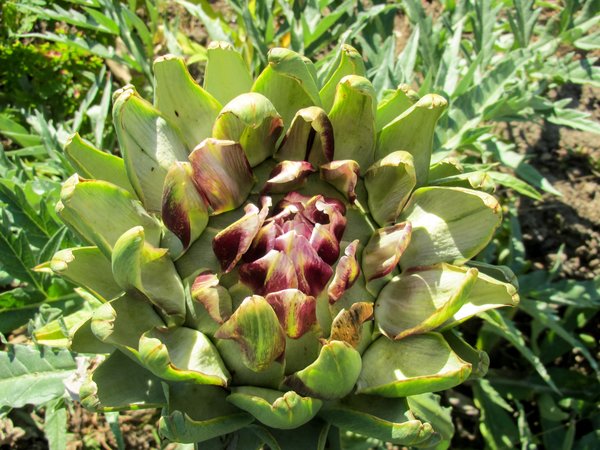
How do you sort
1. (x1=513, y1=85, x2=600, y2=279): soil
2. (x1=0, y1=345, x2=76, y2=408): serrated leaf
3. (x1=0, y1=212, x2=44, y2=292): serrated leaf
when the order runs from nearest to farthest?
(x1=0, y1=345, x2=76, y2=408): serrated leaf, (x1=0, y1=212, x2=44, y2=292): serrated leaf, (x1=513, y1=85, x2=600, y2=279): soil

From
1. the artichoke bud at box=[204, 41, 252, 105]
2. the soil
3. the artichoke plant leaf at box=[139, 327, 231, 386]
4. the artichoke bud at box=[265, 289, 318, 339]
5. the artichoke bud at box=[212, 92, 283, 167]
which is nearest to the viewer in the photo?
the artichoke plant leaf at box=[139, 327, 231, 386]

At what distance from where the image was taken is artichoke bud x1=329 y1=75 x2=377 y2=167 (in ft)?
4.81

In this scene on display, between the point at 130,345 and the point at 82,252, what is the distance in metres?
0.20

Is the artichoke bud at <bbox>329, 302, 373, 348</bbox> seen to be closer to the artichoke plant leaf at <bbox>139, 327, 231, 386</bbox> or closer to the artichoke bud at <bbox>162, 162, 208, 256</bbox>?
the artichoke plant leaf at <bbox>139, 327, 231, 386</bbox>

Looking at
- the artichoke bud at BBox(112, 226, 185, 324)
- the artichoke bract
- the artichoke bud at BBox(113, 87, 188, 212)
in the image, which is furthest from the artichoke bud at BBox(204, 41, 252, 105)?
the artichoke bud at BBox(112, 226, 185, 324)

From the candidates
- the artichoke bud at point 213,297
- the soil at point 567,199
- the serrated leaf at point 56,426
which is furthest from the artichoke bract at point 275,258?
the soil at point 567,199

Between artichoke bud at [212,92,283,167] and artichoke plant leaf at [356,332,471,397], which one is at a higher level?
artichoke bud at [212,92,283,167]

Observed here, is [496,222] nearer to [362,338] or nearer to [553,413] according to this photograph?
[362,338]

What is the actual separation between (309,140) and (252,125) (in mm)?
158

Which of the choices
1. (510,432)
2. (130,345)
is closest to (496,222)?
(130,345)

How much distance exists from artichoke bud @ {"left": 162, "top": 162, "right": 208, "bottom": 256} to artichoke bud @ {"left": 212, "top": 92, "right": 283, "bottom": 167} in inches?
4.4

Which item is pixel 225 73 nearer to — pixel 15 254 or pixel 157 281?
pixel 157 281

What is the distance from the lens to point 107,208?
135cm

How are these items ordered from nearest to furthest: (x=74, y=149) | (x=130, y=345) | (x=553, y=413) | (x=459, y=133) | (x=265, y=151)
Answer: (x=130, y=345), (x=74, y=149), (x=265, y=151), (x=459, y=133), (x=553, y=413)
